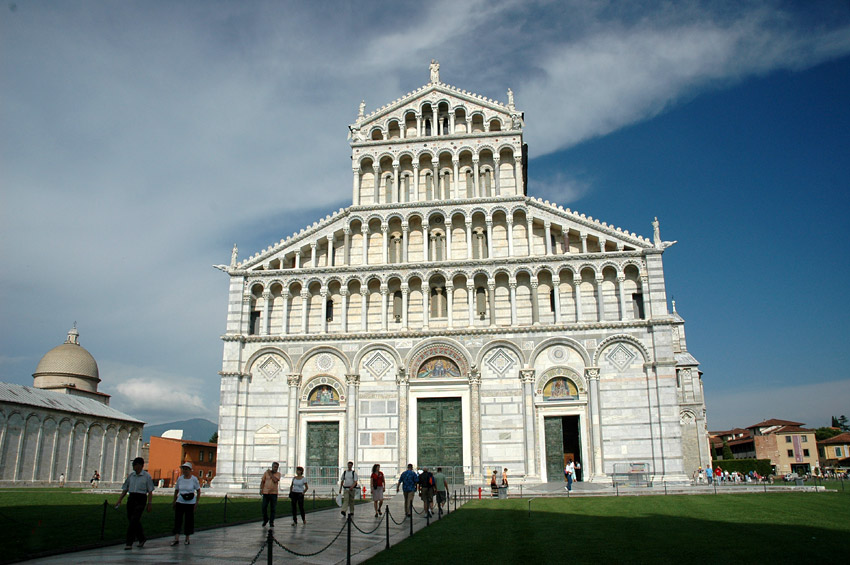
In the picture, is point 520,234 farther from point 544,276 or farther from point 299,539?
point 299,539

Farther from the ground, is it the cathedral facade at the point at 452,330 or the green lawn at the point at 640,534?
the cathedral facade at the point at 452,330

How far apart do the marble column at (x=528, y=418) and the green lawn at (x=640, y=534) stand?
9248mm

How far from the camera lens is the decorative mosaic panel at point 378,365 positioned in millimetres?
34750

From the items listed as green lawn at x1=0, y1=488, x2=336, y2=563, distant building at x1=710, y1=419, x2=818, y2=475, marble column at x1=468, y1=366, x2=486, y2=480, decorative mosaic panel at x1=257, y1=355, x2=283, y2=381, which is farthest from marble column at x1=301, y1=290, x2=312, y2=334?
distant building at x1=710, y1=419, x2=818, y2=475

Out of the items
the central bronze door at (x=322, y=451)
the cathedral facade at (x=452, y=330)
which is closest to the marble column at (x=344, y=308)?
the cathedral facade at (x=452, y=330)

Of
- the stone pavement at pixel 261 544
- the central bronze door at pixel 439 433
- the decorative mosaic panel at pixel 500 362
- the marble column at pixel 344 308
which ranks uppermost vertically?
the marble column at pixel 344 308

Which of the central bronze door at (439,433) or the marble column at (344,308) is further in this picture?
the marble column at (344,308)

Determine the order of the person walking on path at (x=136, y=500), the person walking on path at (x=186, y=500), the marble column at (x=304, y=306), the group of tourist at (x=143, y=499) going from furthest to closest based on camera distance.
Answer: the marble column at (x=304, y=306) < the person walking on path at (x=186, y=500) < the group of tourist at (x=143, y=499) < the person walking on path at (x=136, y=500)

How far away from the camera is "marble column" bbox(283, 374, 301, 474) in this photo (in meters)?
34.0

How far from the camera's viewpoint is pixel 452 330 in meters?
34.4

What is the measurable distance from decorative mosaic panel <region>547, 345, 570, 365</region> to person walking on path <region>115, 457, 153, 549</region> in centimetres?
2307

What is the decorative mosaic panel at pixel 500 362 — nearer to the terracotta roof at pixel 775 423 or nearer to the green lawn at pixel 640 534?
the green lawn at pixel 640 534

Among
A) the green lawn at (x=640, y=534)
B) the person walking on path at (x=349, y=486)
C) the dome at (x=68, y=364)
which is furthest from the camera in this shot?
the dome at (x=68, y=364)

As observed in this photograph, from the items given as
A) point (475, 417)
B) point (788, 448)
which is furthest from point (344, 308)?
point (788, 448)
